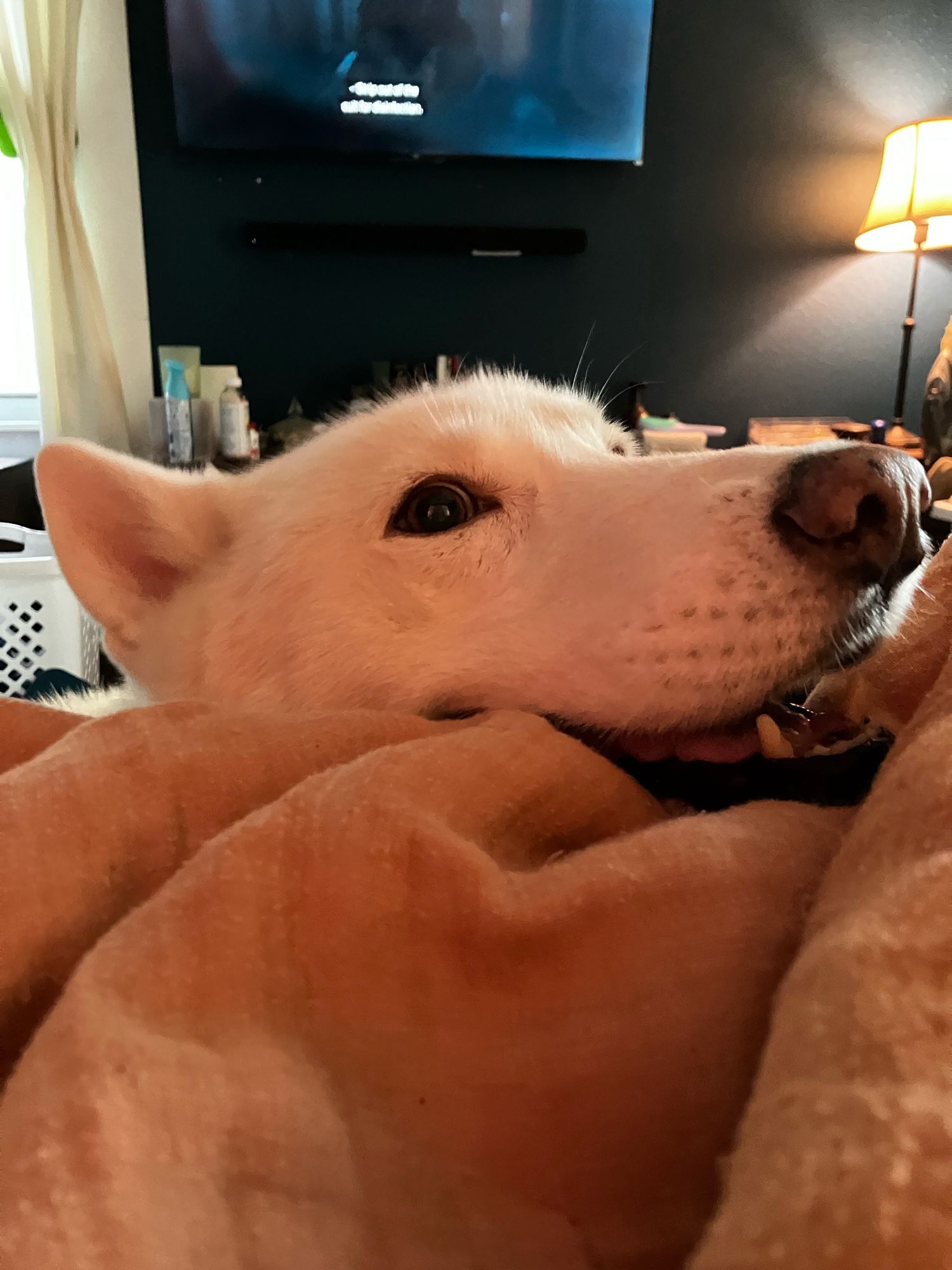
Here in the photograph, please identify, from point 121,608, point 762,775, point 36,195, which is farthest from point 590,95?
point 762,775

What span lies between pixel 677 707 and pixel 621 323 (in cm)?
367

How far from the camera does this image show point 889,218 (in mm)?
3482

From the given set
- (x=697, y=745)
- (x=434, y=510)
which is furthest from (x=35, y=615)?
(x=697, y=745)

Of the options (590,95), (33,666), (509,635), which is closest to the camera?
(509,635)

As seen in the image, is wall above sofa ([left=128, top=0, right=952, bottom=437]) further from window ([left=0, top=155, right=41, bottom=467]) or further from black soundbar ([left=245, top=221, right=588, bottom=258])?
window ([left=0, top=155, right=41, bottom=467])

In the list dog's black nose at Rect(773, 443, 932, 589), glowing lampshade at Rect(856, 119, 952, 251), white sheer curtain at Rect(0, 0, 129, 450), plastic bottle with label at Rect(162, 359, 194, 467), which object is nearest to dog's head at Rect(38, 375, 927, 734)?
dog's black nose at Rect(773, 443, 932, 589)

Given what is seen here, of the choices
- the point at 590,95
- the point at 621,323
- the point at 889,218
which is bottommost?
the point at 621,323

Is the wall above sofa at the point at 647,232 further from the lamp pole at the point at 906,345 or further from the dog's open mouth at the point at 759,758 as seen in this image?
the dog's open mouth at the point at 759,758

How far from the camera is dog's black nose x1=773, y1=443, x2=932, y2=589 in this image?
25.9 inches

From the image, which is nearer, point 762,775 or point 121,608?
point 762,775

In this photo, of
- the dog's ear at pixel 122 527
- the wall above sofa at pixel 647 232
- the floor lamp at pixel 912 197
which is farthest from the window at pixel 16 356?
the floor lamp at pixel 912 197

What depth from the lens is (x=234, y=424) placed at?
3.35 metres

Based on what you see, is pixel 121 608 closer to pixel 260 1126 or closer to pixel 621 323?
pixel 260 1126

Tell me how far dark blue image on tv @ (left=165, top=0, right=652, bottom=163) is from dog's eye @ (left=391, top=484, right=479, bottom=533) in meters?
3.27
